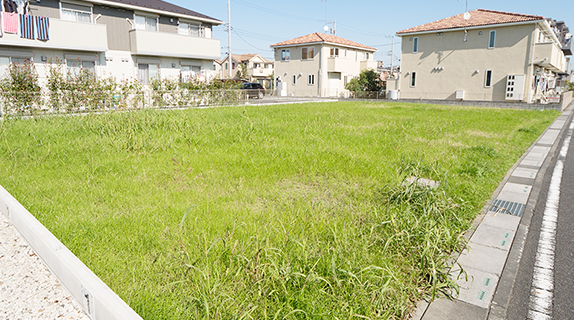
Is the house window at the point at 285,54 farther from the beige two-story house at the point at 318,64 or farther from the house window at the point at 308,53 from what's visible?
the house window at the point at 308,53

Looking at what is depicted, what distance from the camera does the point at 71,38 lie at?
18.9 meters

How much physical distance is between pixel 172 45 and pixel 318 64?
822 inches

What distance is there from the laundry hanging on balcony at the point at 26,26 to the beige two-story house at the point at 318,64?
85.2ft

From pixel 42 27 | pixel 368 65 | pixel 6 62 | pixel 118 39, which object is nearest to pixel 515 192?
pixel 42 27

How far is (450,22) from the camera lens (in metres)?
31.2

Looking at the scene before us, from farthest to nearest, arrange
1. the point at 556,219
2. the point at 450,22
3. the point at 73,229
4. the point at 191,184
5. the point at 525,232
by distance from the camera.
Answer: the point at 450,22, the point at 191,184, the point at 556,219, the point at 525,232, the point at 73,229

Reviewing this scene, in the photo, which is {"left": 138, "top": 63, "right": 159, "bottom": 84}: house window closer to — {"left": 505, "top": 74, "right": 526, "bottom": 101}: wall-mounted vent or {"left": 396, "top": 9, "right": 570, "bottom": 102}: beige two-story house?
{"left": 396, "top": 9, "right": 570, "bottom": 102}: beige two-story house

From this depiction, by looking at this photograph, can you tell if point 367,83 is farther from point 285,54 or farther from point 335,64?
point 285,54

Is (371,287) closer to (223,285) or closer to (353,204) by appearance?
(223,285)

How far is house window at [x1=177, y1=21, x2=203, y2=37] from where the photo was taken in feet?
80.6

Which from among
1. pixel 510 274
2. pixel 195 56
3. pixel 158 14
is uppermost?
pixel 158 14

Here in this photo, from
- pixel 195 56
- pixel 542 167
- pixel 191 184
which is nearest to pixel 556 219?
pixel 542 167

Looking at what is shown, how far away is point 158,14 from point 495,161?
73.0ft

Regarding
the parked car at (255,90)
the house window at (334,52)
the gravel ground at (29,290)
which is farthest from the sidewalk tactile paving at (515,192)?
the house window at (334,52)
